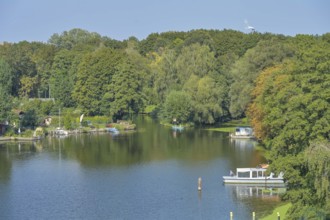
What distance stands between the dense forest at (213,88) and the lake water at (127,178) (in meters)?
3.74

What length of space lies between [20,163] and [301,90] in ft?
82.6

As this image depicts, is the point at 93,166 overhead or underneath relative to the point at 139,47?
underneath

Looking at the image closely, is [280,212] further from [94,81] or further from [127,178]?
[94,81]

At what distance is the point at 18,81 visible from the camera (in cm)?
8844

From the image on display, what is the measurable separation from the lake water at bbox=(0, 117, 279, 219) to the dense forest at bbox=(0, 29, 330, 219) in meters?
3.74

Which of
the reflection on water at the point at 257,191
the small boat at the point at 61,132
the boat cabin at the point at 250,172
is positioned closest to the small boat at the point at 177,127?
the small boat at the point at 61,132

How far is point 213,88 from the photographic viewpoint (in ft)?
224

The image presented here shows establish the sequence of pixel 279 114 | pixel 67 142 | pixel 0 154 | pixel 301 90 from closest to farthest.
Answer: pixel 301 90
pixel 279 114
pixel 0 154
pixel 67 142

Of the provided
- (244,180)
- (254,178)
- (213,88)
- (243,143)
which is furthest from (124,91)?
(254,178)

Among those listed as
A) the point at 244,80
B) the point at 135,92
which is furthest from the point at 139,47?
the point at 244,80

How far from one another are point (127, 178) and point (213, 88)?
2972cm

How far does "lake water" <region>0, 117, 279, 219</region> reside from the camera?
3250 centimetres

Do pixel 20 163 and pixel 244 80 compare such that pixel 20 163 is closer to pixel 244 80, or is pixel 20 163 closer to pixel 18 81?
pixel 244 80

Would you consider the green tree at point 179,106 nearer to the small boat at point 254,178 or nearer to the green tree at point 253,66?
the green tree at point 253,66
